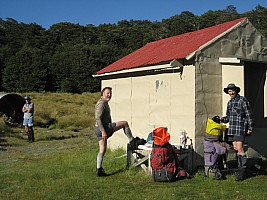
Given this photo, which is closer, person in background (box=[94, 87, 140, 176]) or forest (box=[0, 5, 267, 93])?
person in background (box=[94, 87, 140, 176])

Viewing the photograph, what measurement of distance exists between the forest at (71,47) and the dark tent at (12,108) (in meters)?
24.7

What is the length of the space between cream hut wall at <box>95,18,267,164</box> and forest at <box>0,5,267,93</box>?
28.6 m

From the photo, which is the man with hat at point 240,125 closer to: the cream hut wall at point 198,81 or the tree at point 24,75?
the cream hut wall at point 198,81

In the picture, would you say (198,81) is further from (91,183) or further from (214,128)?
(91,183)

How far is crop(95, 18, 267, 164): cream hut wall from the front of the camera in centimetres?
816

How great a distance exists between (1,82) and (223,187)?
4830 centimetres

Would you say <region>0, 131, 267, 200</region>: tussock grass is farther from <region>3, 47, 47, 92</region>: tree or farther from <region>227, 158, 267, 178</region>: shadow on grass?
<region>3, 47, 47, 92</region>: tree

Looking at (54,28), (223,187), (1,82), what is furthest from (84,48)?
(223,187)

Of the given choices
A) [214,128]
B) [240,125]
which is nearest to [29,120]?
[214,128]

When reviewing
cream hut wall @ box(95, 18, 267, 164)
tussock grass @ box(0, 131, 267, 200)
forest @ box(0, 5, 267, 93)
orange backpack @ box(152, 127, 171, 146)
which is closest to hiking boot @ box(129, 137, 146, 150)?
tussock grass @ box(0, 131, 267, 200)

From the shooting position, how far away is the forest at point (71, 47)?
49.9 m

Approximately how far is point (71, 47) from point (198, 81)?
53.5 metres

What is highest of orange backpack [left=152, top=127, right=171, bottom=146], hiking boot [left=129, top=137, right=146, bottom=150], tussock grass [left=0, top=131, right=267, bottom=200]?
orange backpack [left=152, top=127, right=171, bottom=146]

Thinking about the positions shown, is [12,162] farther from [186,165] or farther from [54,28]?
[54,28]
